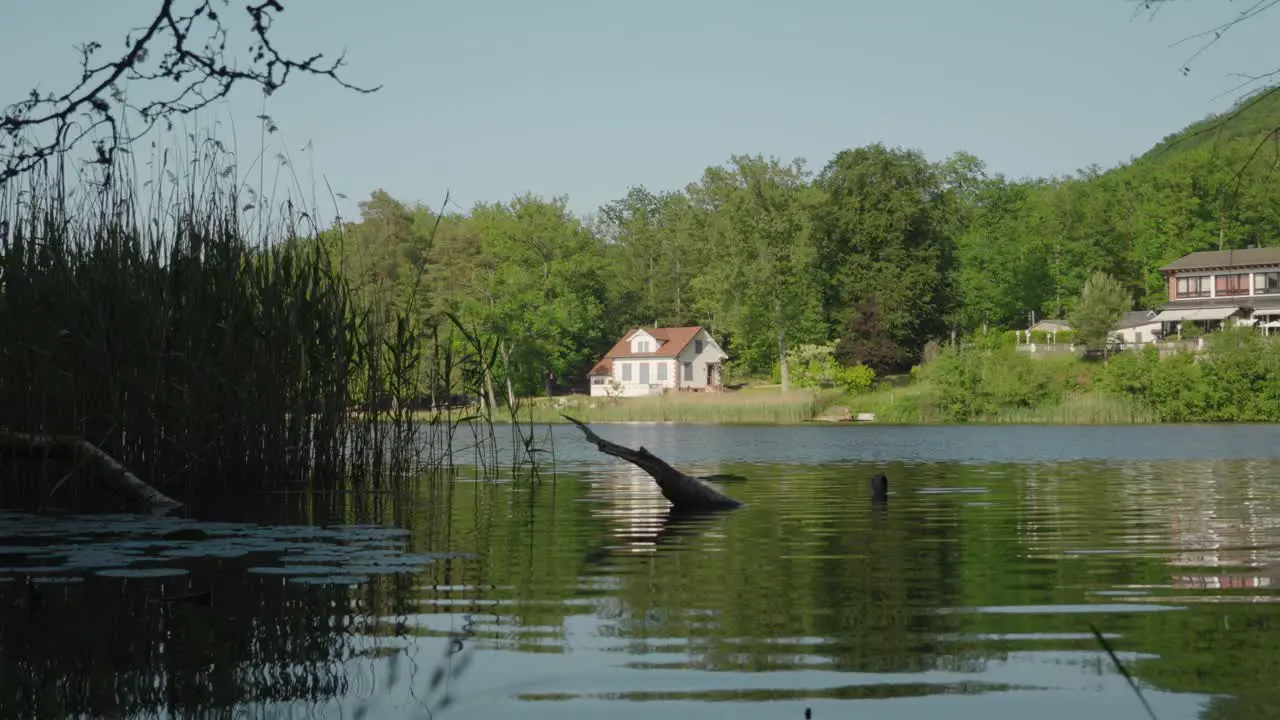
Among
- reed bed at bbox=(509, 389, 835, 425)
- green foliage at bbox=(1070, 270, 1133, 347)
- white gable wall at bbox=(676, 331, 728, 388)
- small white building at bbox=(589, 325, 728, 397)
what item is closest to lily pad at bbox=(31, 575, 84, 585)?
reed bed at bbox=(509, 389, 835, 425)

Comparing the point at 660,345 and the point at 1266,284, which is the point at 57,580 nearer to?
the point at 1266,284

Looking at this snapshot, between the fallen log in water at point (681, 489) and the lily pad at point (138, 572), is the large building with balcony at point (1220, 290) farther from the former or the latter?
the lily pad at point (138, 572)

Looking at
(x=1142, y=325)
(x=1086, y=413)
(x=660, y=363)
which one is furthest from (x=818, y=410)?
(x=1142, y=325)

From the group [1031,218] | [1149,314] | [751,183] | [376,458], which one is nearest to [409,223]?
[751,183]

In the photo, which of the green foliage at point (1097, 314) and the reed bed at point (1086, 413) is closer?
the reed bed at point (1086, 413)

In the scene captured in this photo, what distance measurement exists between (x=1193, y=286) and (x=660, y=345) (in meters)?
34.4

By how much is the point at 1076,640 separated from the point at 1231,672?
81 centimetres

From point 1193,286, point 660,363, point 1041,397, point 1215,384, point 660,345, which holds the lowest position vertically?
point 1041,397

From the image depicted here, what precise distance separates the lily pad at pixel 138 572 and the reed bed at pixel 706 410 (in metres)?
57.9

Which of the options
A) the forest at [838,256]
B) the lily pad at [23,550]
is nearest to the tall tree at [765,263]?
the forest at [838,256]

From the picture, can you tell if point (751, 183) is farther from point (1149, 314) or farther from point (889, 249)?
point (1149, 314)

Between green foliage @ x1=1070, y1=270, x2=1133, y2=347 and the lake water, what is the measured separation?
6670 centimetres

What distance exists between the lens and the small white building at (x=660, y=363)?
314 feet

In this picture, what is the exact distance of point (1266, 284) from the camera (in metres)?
86.8
